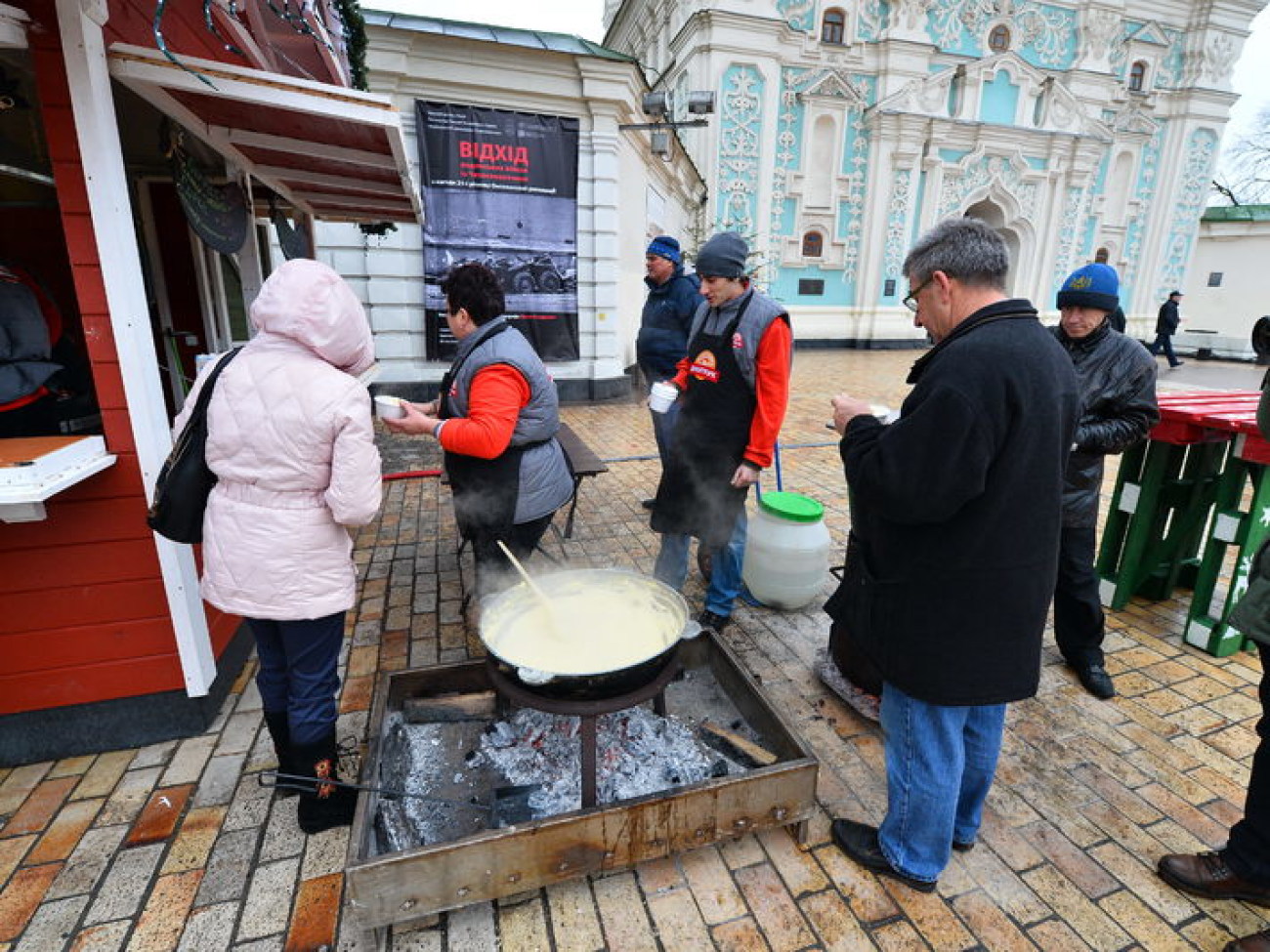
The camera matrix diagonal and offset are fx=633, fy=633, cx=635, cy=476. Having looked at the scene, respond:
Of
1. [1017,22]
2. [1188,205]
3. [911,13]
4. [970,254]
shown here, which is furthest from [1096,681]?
[1188,205]

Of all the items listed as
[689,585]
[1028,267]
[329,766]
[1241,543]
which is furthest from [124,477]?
[1028,267]

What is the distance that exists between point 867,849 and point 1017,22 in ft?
88.6

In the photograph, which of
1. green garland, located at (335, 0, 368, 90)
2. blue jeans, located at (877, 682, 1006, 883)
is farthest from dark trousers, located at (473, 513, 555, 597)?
green garland, located at (335, 0, 368, 90)

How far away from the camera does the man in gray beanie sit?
3246 mm

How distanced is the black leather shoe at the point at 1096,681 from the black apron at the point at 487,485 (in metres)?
3.08

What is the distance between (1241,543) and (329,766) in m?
4.65

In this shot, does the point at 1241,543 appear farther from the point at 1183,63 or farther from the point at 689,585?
the point at 1183,63

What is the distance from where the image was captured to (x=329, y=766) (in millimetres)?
2416

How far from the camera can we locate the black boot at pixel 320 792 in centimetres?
237

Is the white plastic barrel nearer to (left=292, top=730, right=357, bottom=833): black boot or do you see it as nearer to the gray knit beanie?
the gray knit beanie

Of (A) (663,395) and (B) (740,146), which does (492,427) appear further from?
(B) (740,146)

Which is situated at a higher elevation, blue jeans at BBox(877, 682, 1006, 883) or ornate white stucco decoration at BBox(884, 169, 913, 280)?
ornate white stucco decoration at BBox(884, 169, 913, 280)

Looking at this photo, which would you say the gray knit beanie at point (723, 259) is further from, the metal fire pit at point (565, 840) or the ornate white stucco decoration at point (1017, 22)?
the ornate white stucco decoration at point (1017, 22)

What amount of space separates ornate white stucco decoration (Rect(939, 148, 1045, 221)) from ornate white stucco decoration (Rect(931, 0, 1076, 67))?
141 inches
